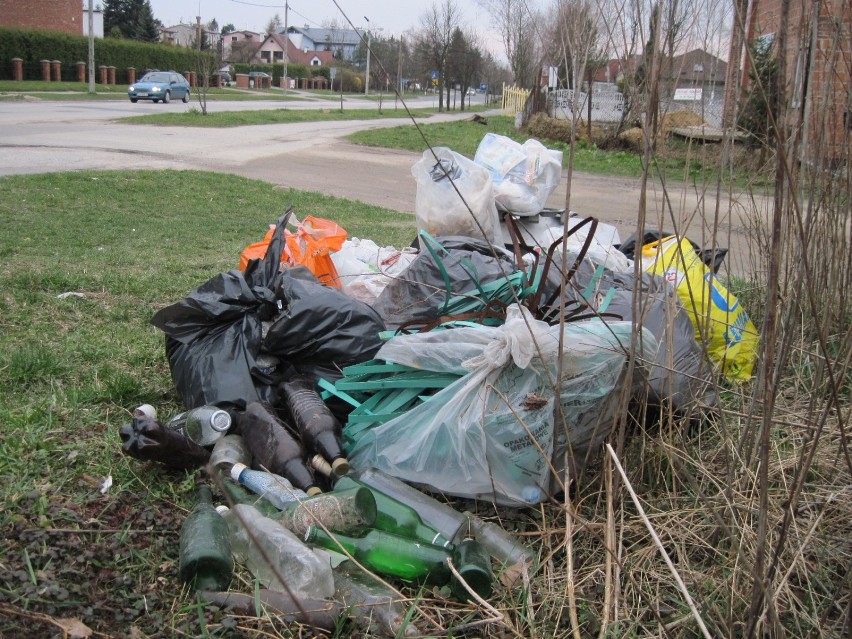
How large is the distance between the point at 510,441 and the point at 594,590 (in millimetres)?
493

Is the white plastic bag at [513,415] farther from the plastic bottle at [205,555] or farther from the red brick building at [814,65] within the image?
the red brick building at [814,65]

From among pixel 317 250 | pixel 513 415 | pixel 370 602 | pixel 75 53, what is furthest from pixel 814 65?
pixel 75 53

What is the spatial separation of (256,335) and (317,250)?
96 cm

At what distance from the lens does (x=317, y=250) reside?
3693 mm

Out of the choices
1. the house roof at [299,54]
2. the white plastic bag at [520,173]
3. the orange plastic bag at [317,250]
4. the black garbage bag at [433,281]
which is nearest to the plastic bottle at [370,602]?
the black garbage bag at [433,281]

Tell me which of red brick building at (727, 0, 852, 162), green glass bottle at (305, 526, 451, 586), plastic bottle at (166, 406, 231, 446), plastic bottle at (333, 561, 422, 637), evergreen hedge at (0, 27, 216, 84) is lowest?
plastic bottle at (333, 561, 422, 637)

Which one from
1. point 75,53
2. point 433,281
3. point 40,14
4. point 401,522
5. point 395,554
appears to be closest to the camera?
point 395,554

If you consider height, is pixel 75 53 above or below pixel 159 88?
above

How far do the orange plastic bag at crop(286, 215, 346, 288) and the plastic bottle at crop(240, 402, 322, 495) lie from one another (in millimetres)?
1150

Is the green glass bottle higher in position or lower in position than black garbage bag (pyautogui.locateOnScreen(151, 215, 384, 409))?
lower

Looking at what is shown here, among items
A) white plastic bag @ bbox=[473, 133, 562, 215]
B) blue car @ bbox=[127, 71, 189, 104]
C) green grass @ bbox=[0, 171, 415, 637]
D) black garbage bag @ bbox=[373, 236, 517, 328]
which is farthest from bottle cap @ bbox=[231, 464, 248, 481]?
blue car @ bbox=[127, 71, 189, 104]

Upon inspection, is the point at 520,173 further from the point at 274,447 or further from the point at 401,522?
the point at 401,522

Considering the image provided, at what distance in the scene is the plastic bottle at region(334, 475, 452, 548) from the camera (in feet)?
6.95

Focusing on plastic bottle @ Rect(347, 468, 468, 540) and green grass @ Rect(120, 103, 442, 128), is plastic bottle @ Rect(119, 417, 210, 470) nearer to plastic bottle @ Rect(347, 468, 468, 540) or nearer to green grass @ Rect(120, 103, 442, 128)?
plastic bottle @ Rect(347, 468, 468, 540)
